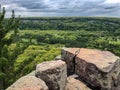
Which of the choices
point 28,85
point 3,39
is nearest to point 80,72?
point 28,85

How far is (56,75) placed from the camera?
25.2 m

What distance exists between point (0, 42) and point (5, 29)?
156 centimetres

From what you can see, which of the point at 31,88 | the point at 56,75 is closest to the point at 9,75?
the point at 56,75

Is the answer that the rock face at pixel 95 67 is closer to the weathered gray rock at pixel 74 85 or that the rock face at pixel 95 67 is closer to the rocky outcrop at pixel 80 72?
the rocky outcrop at pixel 80 72

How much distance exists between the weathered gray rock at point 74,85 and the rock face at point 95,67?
2.55 feet

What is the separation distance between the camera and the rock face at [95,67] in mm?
27656

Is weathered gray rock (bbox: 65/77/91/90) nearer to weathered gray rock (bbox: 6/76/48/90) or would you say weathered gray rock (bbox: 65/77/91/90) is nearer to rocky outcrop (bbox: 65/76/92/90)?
rocky outcrop (bbox: 65/76/92/90)

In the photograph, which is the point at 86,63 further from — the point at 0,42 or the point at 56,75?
the point at 0,42

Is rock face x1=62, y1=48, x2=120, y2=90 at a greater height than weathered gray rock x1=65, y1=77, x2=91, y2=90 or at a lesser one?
greater

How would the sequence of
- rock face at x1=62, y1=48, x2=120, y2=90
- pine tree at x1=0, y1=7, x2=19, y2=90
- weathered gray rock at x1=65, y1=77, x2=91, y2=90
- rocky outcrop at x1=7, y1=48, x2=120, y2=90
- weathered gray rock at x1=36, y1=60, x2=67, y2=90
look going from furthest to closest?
pine tree at x1=0, y1=7, x2=19, y2=90, rock face at x1=62, y1=48, x2=120, y2=90, weathered gray rock at x1=65, y1=77, x2=91, y2=90, rocky outcrop at x1=7, y1=48, x2=120, y2=90, weathered gray rock at x1=36, y1=60, x2=67, y2=90

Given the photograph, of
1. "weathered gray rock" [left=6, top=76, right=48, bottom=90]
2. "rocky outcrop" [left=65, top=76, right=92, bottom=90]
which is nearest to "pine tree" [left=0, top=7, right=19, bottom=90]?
"rocky outcrop" [left=65, top=76, right=92, bottom=90]

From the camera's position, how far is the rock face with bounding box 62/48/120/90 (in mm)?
27656

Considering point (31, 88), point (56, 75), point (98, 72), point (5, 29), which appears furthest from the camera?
point (5, 29)

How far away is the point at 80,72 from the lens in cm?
2922
